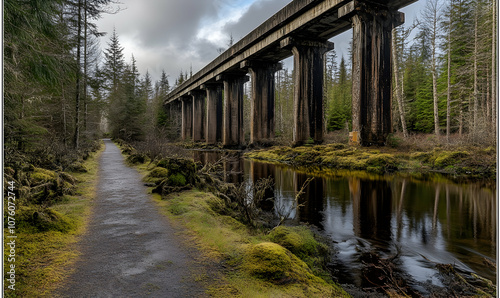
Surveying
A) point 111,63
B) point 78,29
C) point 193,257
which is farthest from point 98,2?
point 111,63

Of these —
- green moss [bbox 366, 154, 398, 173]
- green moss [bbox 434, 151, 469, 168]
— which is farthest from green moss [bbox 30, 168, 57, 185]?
green moss [bbox 434, 151, 469, 168]

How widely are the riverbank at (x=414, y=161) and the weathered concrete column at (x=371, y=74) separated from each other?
91 centimetres

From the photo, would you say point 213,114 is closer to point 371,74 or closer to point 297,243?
point 371,74

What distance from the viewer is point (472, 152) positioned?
10875mm

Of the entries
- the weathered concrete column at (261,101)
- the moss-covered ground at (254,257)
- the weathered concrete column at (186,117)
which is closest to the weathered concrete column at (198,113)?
the weathered concrete column at (186,117)

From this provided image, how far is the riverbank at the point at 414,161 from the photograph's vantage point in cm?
985

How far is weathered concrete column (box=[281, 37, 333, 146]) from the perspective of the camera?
665 inches

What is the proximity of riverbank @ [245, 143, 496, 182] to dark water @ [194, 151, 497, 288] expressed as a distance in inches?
70.6

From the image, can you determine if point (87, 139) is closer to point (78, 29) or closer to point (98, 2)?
point (78, 29)

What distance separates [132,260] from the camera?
291 centimetres

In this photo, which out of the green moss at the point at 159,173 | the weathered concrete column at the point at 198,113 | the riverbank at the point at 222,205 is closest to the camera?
the riverbank at the point at 222,205

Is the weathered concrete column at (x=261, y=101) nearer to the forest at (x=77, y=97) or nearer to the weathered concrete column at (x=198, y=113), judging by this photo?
the forest at (x=77, y=97)

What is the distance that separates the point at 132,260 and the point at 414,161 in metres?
11.4

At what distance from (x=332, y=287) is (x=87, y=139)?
76.3 ft
